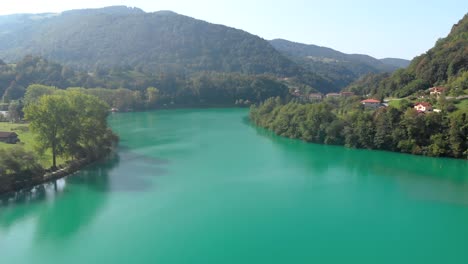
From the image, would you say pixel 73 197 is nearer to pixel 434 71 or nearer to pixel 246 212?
pixel 246 212

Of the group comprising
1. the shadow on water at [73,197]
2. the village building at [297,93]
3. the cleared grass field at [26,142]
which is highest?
the village building at [297,93]

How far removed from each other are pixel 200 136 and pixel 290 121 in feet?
25.4

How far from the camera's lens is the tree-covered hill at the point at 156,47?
3610 inches

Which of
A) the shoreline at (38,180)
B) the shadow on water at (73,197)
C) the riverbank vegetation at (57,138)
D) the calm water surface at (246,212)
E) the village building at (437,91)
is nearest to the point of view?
the calm water surface at (246,212)

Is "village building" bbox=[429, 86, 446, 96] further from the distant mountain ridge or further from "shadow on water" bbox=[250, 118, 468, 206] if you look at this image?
the distant mountain ridge

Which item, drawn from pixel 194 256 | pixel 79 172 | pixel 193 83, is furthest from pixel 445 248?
pixel 193 83

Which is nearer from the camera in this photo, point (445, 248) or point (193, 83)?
point (445, 248)

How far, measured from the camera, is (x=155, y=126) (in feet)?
132

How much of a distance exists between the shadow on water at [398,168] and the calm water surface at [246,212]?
66 mm

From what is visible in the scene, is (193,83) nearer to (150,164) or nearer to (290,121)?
(290,121)

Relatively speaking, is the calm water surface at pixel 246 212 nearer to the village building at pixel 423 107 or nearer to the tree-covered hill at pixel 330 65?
the village building at pixel 423 107

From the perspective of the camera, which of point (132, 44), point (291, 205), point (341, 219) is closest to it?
point (341, 219)

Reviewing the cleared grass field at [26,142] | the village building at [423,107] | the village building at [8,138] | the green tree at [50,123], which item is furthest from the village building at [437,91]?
the village building at [8,138]

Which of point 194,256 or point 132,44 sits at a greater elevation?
point 132,44
